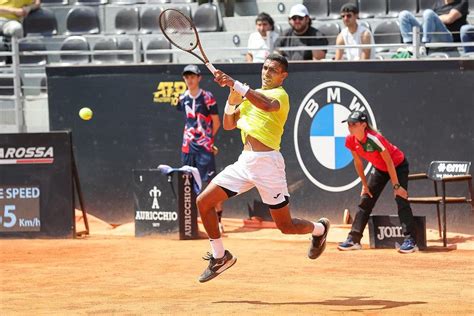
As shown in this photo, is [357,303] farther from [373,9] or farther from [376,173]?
[373,9]

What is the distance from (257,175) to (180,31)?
157 centimetres

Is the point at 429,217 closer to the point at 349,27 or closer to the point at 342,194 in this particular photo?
the point at 342,194

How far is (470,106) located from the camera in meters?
13.8

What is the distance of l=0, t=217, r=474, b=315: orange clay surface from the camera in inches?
352

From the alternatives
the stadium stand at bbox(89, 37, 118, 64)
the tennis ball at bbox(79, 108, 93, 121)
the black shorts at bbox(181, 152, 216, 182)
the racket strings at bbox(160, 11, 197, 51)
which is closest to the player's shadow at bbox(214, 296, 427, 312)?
the racket strings at bbox(160, 11, 197, 51)

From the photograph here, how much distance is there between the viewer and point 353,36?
1518 centimetres

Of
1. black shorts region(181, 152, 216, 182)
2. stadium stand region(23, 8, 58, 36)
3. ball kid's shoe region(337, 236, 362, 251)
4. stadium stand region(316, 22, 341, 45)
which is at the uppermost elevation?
stadium stand region(23, 8, 58, 36)

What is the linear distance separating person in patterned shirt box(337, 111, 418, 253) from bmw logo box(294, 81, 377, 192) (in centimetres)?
147

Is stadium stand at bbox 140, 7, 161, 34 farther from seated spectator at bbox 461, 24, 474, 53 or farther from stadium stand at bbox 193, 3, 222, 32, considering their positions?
seated spectator at bbox 461, 24, 474, 53

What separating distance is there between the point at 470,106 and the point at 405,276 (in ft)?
12.3

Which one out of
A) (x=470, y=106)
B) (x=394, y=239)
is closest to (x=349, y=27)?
(x=470, y=106)

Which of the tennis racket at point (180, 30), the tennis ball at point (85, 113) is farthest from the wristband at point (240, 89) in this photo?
the tennis ball at point (85, 113)

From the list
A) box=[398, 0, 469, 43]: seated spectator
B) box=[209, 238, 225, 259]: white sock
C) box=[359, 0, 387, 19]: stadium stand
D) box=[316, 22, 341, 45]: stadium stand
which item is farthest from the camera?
box=[359, 0, 387, 19]: stadium stand

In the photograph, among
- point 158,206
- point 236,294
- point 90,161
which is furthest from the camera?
point 90,161
